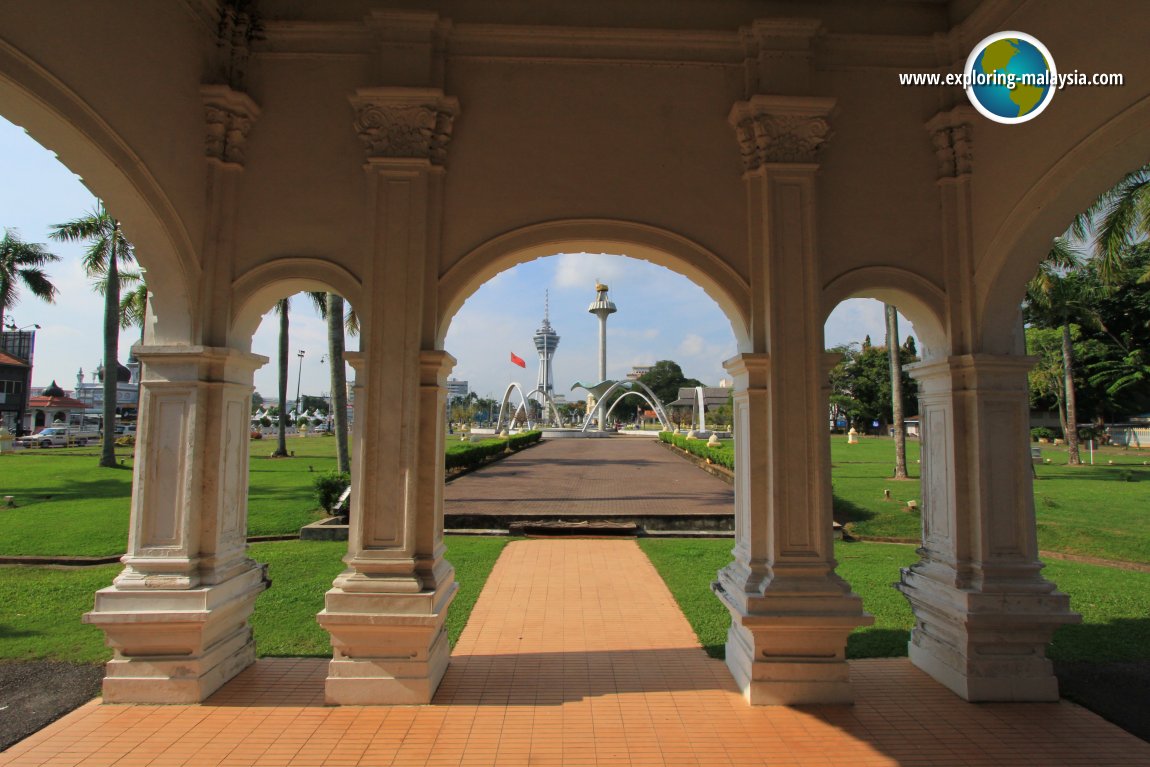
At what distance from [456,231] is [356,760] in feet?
12.0

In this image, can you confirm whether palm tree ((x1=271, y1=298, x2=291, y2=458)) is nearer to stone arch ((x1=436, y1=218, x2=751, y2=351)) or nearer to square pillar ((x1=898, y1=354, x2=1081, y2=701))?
stone arch ((x1=436, y1=218, x2=751, y2=351))

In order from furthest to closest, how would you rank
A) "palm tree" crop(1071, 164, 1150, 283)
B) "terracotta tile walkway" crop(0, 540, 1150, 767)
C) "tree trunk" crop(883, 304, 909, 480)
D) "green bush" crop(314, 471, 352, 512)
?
"tree trunk" crop(883, 304, 909, 480), "green bush" crop(314, 471, 352, 512), "palm tree" crop(1071, 164, 1150, 283), "terracotta tile walkway" crop(0, 540, 1150, 767)

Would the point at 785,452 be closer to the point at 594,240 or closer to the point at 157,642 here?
the point at 594,240

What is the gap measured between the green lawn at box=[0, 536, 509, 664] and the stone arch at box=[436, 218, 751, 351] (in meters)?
3.18

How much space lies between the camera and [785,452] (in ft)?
15.4

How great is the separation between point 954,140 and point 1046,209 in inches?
39.2

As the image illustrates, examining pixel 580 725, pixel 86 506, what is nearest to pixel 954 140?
pixel 580 725

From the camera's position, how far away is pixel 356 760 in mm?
3725

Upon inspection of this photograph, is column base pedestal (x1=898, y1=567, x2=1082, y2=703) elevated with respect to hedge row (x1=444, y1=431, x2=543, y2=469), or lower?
lower

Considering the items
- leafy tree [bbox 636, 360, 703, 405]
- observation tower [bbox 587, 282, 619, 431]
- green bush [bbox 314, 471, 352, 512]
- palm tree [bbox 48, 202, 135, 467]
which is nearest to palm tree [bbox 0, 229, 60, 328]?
palm tree [bbox 48, 202, 135, 467]

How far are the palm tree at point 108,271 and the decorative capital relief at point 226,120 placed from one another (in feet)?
54.4

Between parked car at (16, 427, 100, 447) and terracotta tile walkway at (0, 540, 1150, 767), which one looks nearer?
terracotta tile walkway at (0, 540, 1150, 767)

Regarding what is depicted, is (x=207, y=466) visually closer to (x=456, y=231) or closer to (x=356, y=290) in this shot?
(x=356, y=290)

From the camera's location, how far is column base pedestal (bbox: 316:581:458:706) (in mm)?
4418
